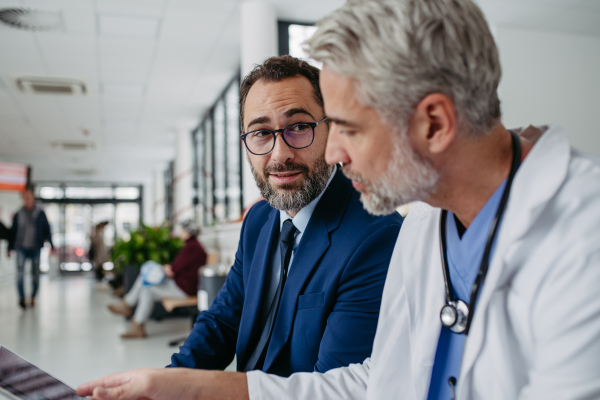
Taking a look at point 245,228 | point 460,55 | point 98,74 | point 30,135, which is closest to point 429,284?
point 460,55

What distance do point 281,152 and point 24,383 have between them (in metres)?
0.81

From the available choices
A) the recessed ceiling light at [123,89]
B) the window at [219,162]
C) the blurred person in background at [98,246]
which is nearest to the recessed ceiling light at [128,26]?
the window at [219,162]

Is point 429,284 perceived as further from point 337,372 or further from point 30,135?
point 30,135

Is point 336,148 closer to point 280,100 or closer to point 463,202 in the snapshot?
point 463,202

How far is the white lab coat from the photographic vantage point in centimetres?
Answer: 63

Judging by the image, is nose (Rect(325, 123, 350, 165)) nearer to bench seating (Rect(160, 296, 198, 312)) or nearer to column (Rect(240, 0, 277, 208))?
column (Rect(240, 0, 277, 208))

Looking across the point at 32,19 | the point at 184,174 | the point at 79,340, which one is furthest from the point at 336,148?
the point at 184,174

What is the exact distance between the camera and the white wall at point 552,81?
5543mm

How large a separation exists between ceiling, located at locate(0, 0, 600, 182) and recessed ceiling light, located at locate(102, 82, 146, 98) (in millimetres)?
15

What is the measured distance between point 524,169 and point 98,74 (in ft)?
22.1

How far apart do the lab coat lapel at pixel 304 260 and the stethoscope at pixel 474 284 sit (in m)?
0.35

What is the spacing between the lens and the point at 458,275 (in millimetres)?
900

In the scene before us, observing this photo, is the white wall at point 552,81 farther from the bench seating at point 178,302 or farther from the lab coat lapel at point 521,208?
the lab coat lapel at point 521,208

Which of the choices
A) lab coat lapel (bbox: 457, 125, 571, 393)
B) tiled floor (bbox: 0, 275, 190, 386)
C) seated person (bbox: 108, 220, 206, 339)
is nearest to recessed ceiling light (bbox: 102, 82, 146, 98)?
seated person (bbox: 108, 220, 206, 339)
